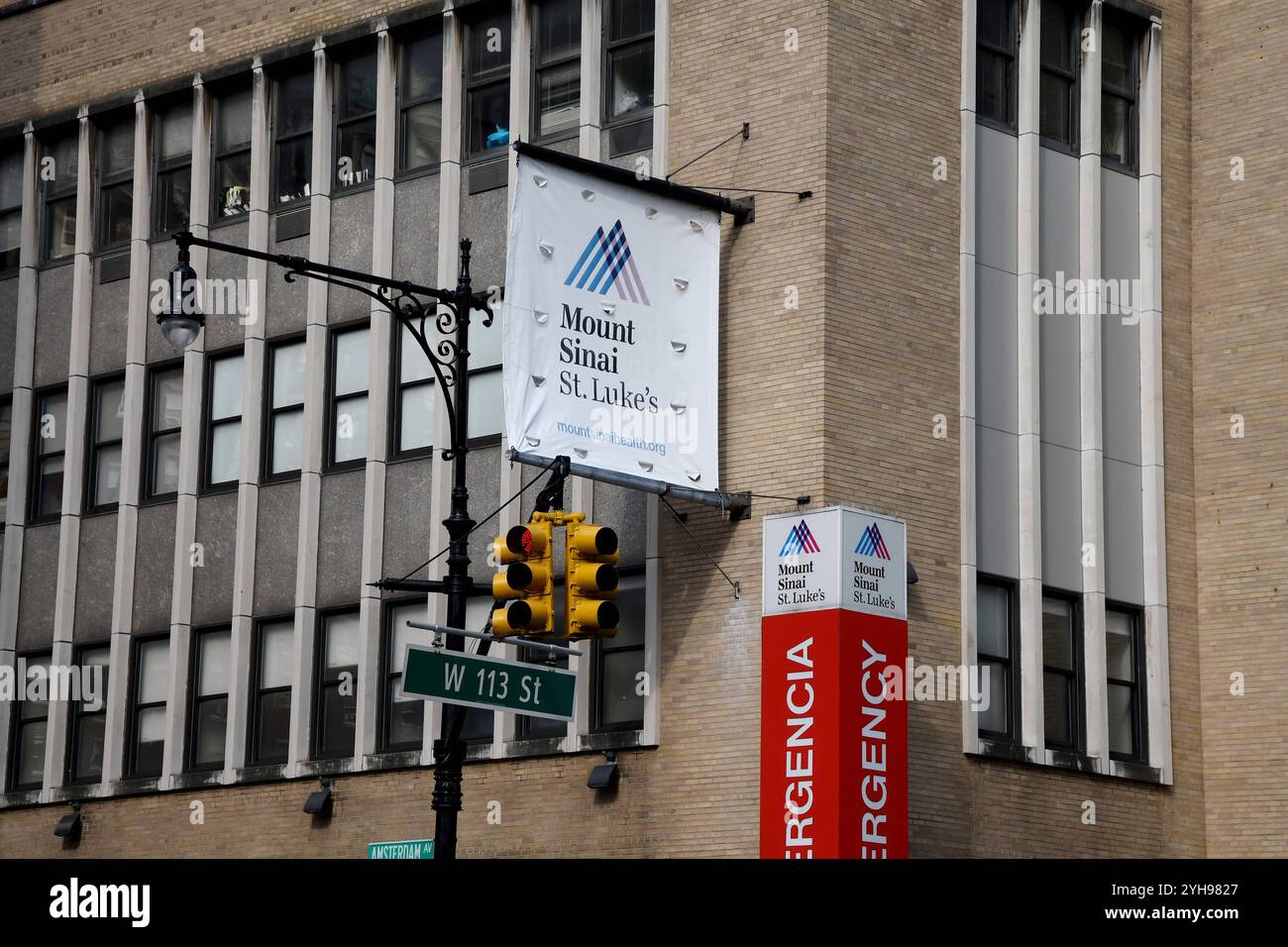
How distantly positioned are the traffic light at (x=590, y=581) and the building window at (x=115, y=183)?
13.9 m

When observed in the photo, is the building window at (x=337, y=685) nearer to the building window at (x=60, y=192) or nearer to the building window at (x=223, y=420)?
the building window at (x=223, y=420)

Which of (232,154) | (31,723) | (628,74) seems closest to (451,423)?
(628,74)

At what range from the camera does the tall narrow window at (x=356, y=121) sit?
93.8ft

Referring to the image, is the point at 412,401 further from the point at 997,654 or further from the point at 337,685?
the point at 997,654

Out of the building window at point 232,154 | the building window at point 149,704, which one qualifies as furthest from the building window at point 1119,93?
the building window at point 149,704

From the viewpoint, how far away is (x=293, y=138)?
96.4 feet

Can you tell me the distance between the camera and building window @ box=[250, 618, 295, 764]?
2764 cm

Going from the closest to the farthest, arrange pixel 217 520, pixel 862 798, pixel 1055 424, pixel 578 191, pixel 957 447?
1. pixel 862 798
2. pixel 578 191
3. pixel 957 447
4. pixel 1055 424
5. pixel 217 520

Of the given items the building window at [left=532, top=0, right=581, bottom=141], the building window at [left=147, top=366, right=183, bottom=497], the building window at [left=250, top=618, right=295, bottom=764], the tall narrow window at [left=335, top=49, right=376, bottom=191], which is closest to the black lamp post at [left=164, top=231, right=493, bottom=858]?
the building window at [left=532, top=0, right=581, bottom=141]

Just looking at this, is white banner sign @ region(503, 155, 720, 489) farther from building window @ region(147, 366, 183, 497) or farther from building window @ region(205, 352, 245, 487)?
building window @ region(147, 366, 183, 497)

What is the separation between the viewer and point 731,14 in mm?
25172

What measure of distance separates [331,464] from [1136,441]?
34.8 feet

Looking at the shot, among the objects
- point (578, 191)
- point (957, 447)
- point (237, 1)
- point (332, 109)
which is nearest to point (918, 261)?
point (957, 447)

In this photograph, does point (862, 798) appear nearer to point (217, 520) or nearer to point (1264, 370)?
point (1264, 370)
